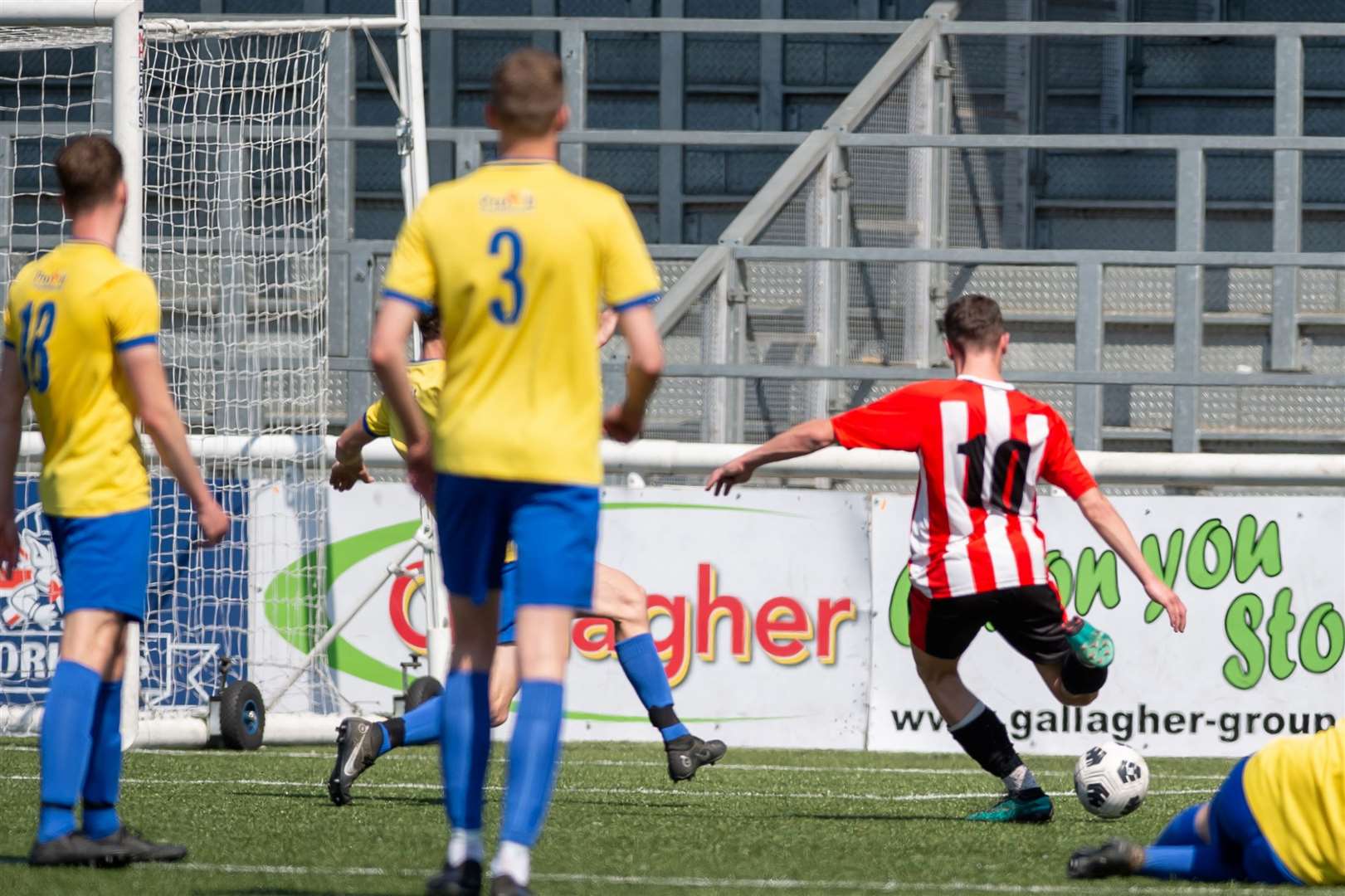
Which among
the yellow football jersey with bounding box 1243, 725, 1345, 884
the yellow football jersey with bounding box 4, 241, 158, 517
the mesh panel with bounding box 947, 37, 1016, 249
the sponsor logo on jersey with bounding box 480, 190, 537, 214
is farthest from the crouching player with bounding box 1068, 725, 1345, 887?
the mesh panel with bounding box 947, 37, 1016, 249

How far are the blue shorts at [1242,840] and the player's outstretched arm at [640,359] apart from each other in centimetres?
152

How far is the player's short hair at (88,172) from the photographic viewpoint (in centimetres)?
459

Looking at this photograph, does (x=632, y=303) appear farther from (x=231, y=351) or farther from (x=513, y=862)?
(x=231, y=351)

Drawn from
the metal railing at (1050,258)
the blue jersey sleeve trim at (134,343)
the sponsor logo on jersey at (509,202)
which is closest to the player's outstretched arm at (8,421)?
the blue jersey sleeve trim at (134,343)

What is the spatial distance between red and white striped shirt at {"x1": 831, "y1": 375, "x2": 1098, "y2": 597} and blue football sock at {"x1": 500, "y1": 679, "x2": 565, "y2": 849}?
2.31 m

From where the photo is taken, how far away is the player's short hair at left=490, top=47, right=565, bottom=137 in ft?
12.8

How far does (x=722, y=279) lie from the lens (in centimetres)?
1050

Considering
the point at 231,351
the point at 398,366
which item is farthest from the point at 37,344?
the point at 231,351

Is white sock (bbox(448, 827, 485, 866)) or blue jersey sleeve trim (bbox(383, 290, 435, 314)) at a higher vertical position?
blue jersey sleeve trim (bbox(383, 290, 435, 314))

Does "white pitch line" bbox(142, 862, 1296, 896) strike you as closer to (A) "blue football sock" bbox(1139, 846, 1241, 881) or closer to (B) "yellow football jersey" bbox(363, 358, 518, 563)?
(A) "blue football sock" bbox(1139, 846, 1241, 881)

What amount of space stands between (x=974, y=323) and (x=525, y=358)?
2507 millimetres

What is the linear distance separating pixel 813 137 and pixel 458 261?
739 centimetres

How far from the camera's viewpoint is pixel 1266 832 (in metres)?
4.31

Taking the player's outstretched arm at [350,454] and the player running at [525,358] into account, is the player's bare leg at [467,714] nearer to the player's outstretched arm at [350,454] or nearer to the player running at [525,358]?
the player running at [525,358]
